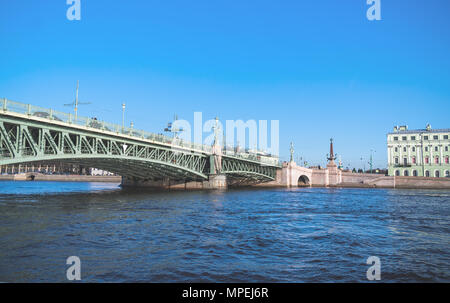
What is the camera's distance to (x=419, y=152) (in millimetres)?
82312

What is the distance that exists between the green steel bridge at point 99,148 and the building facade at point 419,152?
37.0 m

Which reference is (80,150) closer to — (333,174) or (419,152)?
(333,174)

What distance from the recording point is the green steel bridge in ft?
78.7

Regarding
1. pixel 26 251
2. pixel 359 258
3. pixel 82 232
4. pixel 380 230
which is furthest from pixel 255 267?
pixel 380 230

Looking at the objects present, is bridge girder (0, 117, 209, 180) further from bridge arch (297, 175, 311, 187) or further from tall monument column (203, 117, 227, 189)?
bridge arch (297, 175, 311, 187)

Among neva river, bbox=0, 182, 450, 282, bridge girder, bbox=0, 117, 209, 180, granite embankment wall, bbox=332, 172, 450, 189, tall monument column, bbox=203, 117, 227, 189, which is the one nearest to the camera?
neva river, bbox=0, 182, 450, 282

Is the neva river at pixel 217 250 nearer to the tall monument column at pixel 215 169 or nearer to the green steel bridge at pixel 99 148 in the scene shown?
the green steel bridge at pixel 99 148

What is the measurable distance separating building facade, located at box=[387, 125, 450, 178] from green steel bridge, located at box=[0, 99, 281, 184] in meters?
37.0

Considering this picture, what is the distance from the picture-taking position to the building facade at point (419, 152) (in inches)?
3137

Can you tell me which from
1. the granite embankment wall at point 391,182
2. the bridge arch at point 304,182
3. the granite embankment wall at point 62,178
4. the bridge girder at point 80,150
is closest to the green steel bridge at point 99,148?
the bridge girder at point 80,150

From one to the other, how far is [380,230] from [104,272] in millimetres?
13416

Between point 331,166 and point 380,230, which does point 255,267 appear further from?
point 331,166

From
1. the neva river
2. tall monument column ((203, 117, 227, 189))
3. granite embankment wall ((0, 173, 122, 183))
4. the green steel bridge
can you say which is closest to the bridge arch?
the green steel bridge

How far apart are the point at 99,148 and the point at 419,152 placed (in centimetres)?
8067
